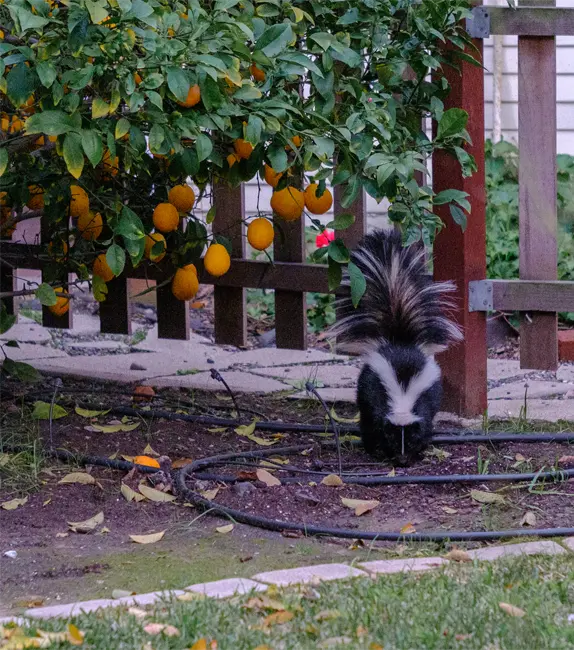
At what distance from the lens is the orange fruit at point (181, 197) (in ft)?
12.7

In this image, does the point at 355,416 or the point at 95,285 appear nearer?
the point at 95,285

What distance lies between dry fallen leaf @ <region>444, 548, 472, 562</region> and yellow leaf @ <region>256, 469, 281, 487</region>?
0.89 meters

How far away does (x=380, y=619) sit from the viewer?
2.25 meters

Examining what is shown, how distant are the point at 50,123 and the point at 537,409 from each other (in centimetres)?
270

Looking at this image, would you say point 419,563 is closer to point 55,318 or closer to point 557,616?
point 557,616

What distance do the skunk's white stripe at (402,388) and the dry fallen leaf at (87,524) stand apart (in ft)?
4.50

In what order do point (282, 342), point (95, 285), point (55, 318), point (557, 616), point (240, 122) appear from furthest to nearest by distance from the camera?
point (55, 318), point (282, 342), point (95, 285), point (240, 122), point (557, 616)

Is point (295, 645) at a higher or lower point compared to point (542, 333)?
lower

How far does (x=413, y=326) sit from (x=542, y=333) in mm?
549

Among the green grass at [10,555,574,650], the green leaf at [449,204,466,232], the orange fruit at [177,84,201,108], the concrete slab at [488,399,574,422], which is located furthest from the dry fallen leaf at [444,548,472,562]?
the concrete slab at [488,399,574,422]

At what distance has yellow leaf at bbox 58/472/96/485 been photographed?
3.46m

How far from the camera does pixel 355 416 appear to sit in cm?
468

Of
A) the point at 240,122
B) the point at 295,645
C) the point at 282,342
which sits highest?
the point at 240,122

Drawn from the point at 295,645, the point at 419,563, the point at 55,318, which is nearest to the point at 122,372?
the point at 55,318
